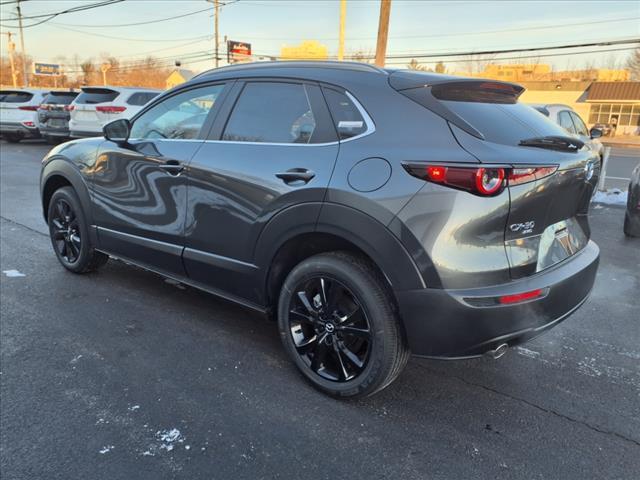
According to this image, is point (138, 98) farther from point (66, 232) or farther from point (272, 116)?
point (272, 116)

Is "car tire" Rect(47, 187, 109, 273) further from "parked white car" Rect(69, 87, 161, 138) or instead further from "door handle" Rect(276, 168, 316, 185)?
"parked white car" Rect(69, 87, 161, 138)

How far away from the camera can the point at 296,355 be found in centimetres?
293

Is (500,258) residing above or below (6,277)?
above

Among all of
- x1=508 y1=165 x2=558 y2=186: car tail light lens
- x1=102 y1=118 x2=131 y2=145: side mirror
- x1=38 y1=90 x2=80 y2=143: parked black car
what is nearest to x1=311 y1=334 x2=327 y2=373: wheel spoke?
x1=508 y1=165 x2=558 y2=186: car tail light lens

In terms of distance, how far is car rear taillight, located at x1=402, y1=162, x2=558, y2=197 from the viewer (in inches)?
87.0

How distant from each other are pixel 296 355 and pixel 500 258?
4.28 feet

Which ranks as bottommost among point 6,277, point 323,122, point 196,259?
point 6,277

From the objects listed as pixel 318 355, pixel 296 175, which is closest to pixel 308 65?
pixel 296 175

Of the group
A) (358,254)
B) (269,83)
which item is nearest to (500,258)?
(358,254)

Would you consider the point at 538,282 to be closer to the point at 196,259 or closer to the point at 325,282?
the point at 325,282

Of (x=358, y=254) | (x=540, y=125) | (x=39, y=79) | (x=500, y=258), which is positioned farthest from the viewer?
(x=39, y=79)

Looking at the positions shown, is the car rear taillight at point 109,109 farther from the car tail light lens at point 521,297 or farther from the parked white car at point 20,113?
the car tail light lens at point 521,297

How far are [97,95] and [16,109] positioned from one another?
16.0 ft

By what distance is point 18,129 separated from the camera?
16.6 meters
